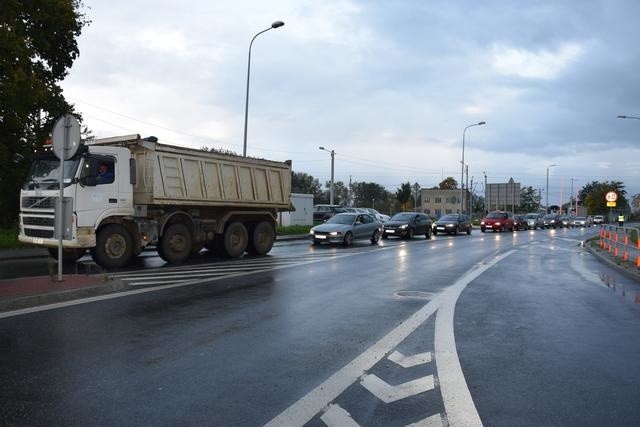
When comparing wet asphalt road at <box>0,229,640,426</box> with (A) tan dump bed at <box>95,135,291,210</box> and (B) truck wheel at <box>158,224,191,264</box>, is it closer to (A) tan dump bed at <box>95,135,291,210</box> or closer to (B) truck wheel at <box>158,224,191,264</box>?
(B) truck wheel at <box>158,224,191,264</box>

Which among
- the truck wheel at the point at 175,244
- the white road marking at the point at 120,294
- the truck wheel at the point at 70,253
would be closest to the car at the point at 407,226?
the truck wheel at the point at 175,244

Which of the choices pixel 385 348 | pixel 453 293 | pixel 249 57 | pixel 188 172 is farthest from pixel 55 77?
pixel 385 348

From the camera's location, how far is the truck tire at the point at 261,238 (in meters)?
17.3

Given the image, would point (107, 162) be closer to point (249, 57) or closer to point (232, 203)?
point (232, 203)

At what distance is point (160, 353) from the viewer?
560cm

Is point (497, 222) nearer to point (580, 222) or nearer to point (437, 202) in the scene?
point (580, 222)

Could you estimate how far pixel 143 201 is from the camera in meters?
13.6

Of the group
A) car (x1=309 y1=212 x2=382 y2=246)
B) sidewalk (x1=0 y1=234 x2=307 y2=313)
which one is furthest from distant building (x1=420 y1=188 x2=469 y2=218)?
sidewalk (x1=0 y1=234 x2=307 y2=313)

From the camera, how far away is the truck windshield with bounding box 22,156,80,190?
12172 mm

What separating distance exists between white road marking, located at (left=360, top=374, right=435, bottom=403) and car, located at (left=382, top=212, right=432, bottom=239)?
2380 cm

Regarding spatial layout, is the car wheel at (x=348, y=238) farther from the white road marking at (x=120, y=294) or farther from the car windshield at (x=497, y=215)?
the car windshield at (x=497, y=215)

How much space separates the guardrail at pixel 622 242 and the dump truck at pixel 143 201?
40.1 ft

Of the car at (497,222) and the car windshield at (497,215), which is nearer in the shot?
the car at (497,222)

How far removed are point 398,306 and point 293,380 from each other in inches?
158
